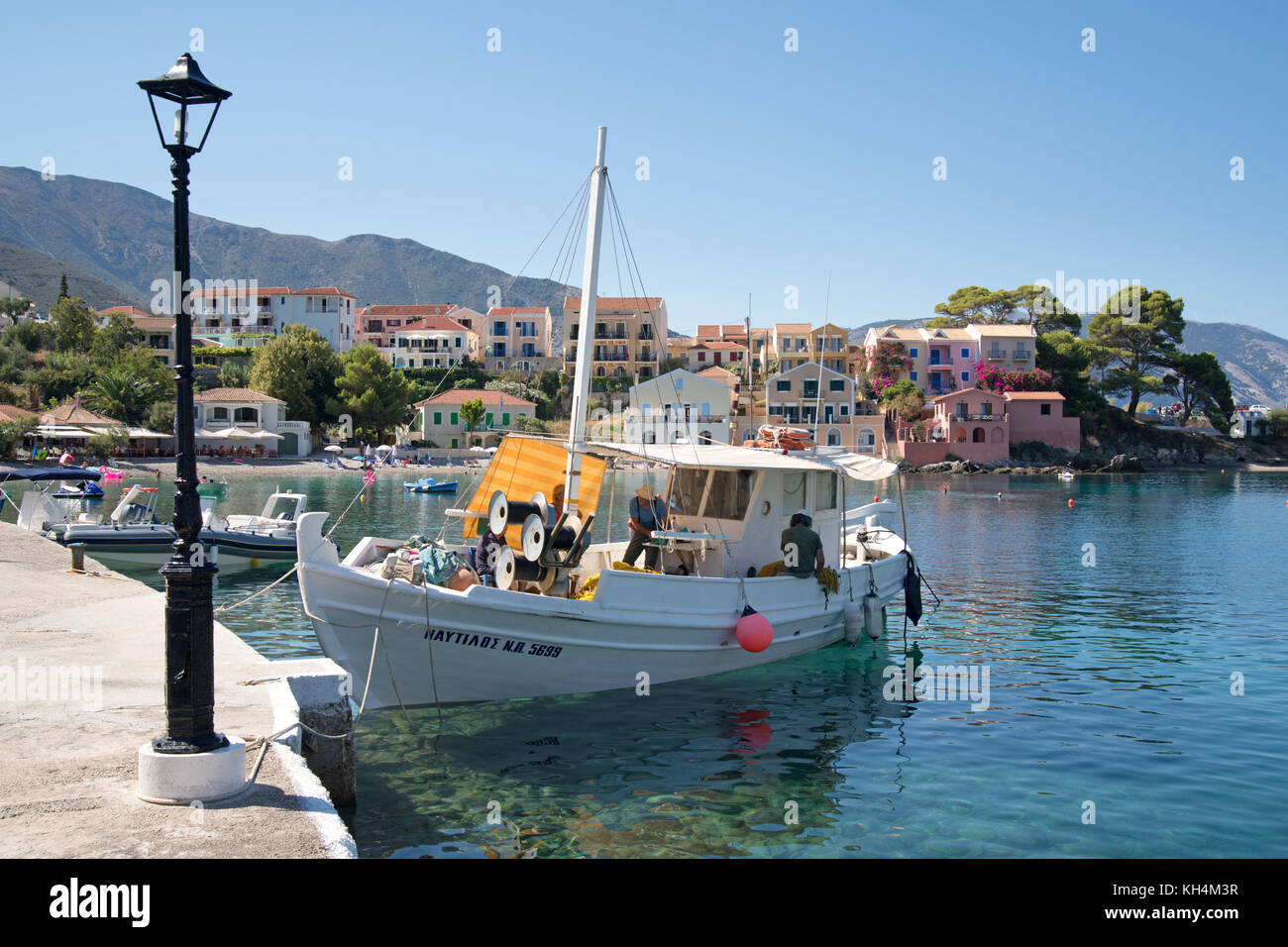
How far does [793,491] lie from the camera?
51.6 ft

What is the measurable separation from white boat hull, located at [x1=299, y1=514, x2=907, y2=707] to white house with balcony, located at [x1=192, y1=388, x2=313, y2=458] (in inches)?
2697

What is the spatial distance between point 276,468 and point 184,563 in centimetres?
6840

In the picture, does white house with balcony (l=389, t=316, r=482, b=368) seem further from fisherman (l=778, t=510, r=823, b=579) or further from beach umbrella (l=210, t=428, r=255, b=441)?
fisherman (l=778, t=510, r=823, b=579)

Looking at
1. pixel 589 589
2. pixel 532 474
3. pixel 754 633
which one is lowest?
pixel 754 633

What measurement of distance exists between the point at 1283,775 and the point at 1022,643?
7016mm

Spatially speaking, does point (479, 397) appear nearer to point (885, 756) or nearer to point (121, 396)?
point (121, 396)

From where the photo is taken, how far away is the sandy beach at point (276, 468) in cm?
6319

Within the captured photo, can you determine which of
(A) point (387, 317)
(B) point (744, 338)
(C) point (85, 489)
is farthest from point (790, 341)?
(C) point (85, 489)

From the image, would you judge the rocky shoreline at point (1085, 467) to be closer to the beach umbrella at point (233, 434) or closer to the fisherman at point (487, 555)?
the beach umbrella at point (233, 434)

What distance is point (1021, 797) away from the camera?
32.9 ft

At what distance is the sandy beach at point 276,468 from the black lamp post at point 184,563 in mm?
58793

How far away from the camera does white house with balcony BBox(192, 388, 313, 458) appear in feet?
247

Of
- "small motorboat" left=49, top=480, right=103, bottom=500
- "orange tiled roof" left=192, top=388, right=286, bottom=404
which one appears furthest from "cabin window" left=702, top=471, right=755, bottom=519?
"orange tiled roof" left=192, top=388, right=286, bottom=404
